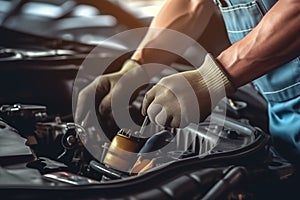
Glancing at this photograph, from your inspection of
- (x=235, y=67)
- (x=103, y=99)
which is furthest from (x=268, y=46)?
(x=103, y=99)

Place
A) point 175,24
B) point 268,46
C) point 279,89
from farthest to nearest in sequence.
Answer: point 175,24 < point 279,89 < point 268,46

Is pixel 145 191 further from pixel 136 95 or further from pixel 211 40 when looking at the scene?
pixel 211 40

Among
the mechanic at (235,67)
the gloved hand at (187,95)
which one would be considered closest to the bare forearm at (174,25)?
the mechanic at (235,67)

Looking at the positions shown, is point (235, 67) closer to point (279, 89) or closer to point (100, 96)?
point (279, 89)

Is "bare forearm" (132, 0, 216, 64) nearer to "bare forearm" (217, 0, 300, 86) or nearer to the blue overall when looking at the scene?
the blue overall

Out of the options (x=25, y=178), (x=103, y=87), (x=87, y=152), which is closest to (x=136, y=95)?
(x=103, y=87)

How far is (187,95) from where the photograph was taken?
1033 mm

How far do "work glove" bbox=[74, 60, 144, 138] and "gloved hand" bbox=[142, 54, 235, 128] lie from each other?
0.21m

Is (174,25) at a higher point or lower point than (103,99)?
higher

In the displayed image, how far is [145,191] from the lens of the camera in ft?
2.68

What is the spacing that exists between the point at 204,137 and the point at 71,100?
0.57 m

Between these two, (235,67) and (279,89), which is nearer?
(235,67)

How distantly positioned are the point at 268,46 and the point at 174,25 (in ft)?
1.39

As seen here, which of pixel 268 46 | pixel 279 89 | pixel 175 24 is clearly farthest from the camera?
pixel 175 24
